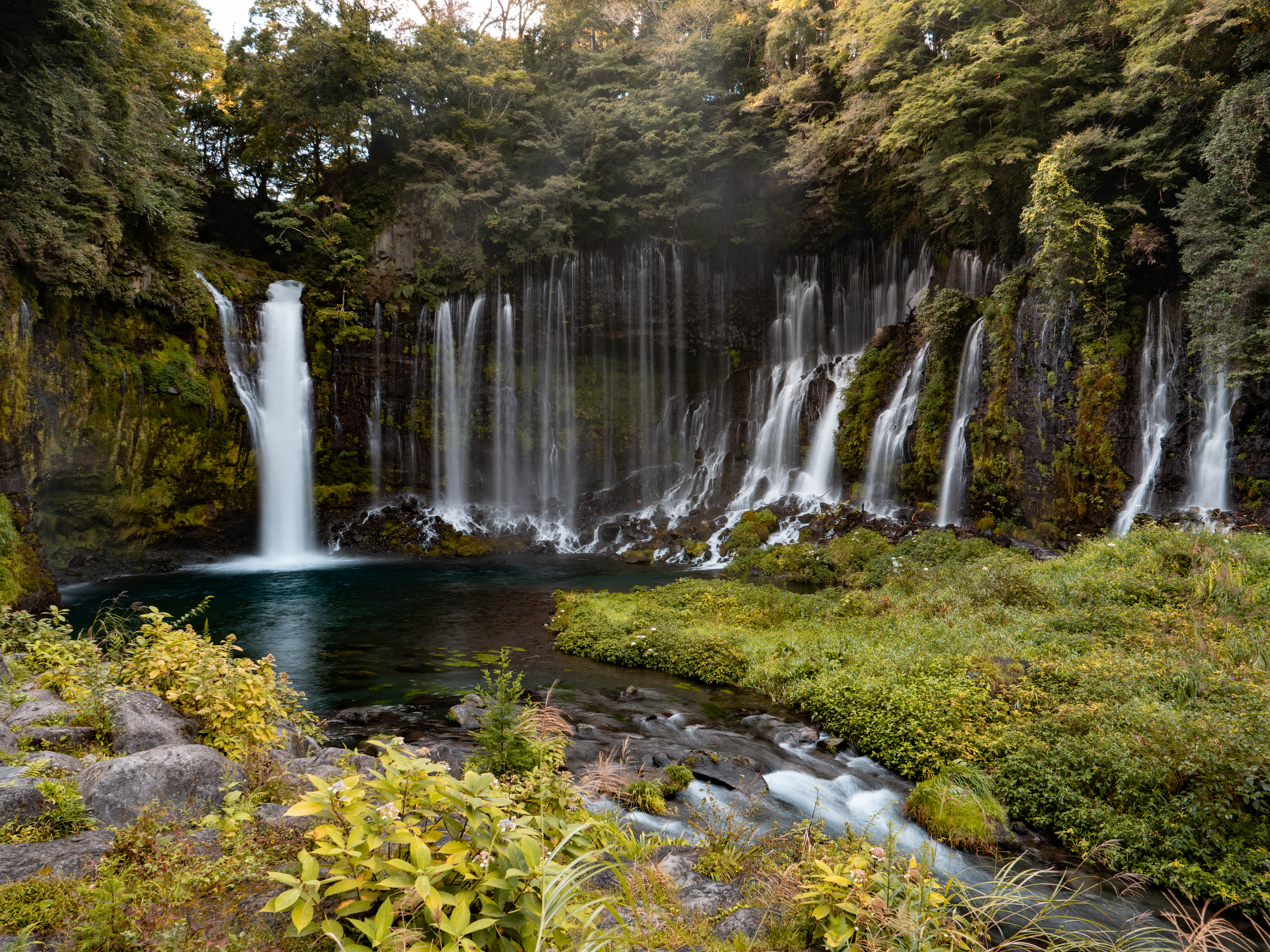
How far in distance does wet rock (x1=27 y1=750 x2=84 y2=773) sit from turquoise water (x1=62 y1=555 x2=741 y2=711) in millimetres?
4728

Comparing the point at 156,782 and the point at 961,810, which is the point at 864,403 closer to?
the point at 961,810

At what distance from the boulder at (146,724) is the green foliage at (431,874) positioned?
2371 millimetres

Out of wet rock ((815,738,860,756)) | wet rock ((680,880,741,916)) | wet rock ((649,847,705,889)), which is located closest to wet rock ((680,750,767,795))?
wet rock ((815,738,860,756))

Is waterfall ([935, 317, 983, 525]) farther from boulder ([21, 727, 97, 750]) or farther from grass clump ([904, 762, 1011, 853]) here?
boulder ([21, 727, 97, 750])

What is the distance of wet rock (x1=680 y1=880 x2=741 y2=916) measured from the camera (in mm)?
3461

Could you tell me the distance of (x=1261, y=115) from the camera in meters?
11.9

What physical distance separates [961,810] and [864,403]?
1770cm

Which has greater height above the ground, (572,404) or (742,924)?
(572,404)

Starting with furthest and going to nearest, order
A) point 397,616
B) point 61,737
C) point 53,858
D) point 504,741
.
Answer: point 397,616
point 504,741
point 61,737
point 53,858

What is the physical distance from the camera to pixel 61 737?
409 cm

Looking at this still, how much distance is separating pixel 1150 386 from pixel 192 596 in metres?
22.5

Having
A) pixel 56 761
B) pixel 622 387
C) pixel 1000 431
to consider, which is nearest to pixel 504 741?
pixel 56 761

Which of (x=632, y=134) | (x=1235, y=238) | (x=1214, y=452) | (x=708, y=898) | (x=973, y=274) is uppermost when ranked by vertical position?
(x=632, y=134)

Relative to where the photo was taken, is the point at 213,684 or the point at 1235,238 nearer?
the point at 213,684
